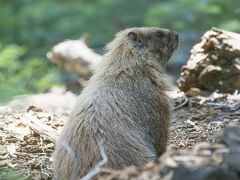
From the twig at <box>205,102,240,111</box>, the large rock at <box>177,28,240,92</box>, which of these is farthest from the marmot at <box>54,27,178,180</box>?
the large rock at <box>177,28,240,92</box>

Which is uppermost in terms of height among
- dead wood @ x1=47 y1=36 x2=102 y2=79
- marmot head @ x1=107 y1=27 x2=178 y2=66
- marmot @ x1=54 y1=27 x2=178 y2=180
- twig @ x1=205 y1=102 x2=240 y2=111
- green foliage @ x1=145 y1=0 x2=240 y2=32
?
green foliage @ x1=145 y1=0 x2=240 y2=32

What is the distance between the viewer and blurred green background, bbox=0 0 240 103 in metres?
12.8

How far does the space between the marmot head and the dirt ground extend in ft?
2.58

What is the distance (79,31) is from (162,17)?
219 centimetres

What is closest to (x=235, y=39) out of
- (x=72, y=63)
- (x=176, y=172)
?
(x=72, y=63)

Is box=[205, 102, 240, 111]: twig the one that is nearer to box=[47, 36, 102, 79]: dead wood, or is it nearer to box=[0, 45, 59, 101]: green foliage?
box=[47, 36, 102, 79]: dead wood

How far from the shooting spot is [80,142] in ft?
15.4

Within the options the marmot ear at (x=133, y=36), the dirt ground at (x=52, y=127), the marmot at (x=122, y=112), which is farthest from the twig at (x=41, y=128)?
the marmot ear at (x=133, y=36)

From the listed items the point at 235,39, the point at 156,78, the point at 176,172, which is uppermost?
the point at 235,39

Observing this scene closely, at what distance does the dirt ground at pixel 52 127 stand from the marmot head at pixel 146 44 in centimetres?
79

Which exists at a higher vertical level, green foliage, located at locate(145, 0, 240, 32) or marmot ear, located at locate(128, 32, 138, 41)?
green foliage, located at locate(145, 0, 240, 32)

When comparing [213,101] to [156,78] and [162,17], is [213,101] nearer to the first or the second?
[156,78]

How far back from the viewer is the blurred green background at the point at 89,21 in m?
12.8

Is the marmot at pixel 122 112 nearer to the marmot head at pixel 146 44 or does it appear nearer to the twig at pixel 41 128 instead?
the marmot head at pixel 146 44
